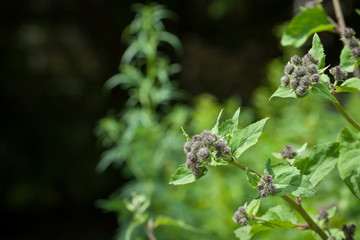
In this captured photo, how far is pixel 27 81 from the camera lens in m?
3.19

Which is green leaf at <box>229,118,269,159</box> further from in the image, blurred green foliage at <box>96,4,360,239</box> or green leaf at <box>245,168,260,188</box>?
blurred green foliage at <box>96,4,360,239</box>

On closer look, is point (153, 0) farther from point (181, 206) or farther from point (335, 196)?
point (335, 196)

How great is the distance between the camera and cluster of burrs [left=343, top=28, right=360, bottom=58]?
0.50 meters

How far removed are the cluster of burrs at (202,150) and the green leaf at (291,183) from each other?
6cm

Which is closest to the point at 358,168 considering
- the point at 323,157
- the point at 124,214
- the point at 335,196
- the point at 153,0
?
the point at 323,157

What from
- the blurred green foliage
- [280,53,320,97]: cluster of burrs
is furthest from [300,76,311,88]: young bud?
the blurred green foliage

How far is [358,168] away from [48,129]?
9.16 ft

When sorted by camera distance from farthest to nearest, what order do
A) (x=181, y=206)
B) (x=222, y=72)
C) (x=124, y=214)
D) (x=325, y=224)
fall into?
(x=222, y=72), (x=181, y=206), (x=124, y=214), (x=325, y=224)

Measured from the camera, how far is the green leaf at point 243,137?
459mm

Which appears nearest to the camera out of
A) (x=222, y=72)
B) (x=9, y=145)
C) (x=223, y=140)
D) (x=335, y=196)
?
(x=223, y=140)

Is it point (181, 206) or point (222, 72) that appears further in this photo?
point (222, 72)

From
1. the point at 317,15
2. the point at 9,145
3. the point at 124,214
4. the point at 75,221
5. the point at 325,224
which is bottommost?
the point at 325,224

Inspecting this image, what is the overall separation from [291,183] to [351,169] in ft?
0.32

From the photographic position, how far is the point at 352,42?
1.69 feet
